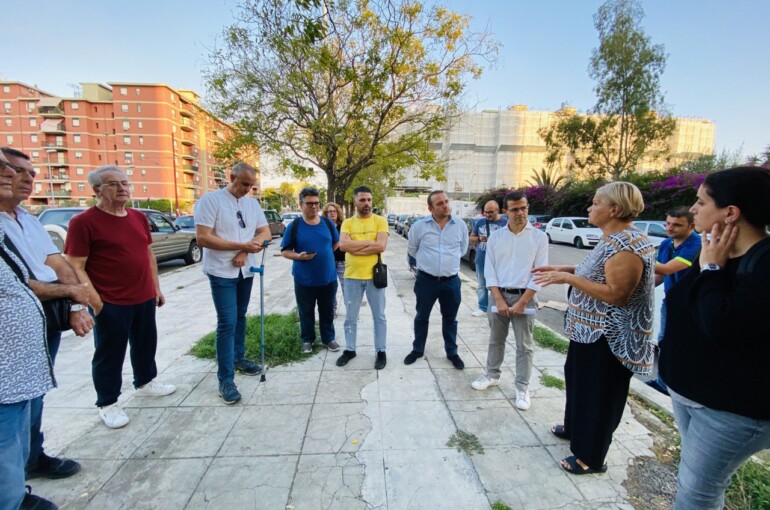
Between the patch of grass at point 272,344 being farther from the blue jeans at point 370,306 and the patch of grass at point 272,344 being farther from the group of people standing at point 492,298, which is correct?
the blue jeans at point 370,306

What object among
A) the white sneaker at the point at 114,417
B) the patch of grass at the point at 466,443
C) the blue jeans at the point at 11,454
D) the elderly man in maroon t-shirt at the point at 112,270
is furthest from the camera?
the white sneaker at the point at 114,417

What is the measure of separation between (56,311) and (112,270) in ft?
2.70

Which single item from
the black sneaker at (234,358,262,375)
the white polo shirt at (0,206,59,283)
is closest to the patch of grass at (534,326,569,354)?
the black sneaker at (234,358,262,375)

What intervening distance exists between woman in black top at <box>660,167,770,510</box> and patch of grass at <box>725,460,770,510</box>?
0.85 metres

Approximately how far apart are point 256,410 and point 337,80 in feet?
29.8

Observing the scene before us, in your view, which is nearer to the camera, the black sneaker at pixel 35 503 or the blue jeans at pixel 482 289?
the black sneaker at pixel 35 503

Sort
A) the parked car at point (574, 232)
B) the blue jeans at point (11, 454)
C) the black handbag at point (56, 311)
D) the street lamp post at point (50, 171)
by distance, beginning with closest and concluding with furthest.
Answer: the blue jeans at point (11, 454)
the black handbag at point (56, 311)
the parked car at point (574, 232)
the street lamp post at point (50, 171)

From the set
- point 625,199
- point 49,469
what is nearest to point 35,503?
point 49,469

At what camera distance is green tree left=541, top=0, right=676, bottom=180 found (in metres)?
23.0

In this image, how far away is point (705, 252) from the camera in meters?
1.41

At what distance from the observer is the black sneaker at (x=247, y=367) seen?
141 inches

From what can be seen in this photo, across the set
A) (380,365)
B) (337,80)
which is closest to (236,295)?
(380,365)

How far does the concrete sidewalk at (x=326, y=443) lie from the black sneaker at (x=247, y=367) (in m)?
0.11

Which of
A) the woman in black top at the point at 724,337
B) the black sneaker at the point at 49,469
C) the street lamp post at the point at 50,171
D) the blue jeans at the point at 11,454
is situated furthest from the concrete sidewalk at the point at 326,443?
the street lamp post at the point at 50,171
